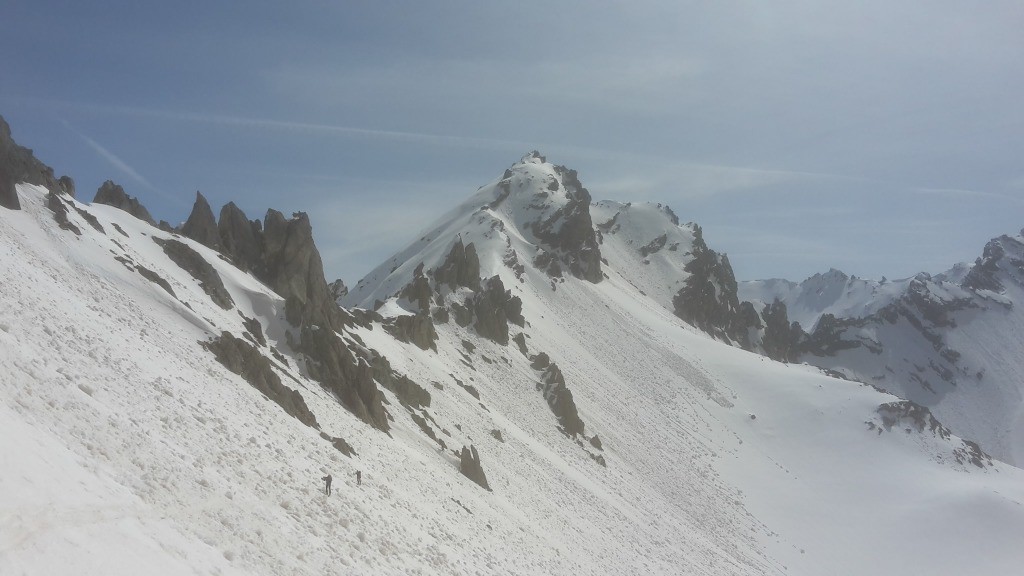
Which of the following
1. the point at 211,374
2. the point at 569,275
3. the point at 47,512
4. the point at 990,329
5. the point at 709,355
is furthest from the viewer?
the point at 990,329

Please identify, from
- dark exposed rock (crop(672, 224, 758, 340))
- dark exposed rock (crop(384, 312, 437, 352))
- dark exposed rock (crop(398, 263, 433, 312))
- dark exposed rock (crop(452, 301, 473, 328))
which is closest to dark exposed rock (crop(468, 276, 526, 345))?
dark exposed rock (crop(452, 301, 473, 328))

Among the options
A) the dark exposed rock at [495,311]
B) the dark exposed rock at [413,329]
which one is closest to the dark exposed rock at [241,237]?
the dark exposed rock at [413,329]

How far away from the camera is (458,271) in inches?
2566

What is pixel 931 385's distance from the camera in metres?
164

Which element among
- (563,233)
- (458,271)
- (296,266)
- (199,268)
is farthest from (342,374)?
(563,233)

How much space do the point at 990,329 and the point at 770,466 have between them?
154 metres

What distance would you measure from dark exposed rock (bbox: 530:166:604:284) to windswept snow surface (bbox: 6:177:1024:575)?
1276cm

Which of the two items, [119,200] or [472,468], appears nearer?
[472,468]

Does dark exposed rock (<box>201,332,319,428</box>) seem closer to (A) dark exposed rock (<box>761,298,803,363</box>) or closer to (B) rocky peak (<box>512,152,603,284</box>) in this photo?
(B) rocky peak (<box>512,152,603,284</box>)

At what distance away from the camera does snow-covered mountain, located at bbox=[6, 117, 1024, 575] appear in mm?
13648

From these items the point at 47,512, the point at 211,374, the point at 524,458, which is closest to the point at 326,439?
the point at 211,374

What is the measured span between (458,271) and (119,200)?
32.0 metres

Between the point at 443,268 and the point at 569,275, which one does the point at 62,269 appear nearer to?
the point at 443,268

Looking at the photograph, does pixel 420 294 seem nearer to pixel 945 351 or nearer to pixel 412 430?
pixel 412 430
